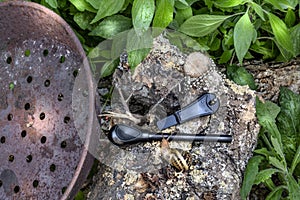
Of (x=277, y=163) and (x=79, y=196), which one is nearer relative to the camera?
(x=277, y=163)

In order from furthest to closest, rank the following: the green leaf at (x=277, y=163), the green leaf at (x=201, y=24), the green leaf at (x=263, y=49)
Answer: the green leaf at (x=263, y=49), the green leaf at (x=201, y=24), the green leaf at (x=277, y=163)

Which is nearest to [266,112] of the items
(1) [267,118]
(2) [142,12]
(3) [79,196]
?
(1) [267,118]

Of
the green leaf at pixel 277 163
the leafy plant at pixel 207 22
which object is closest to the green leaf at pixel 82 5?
the leafy plant at pixel 207 22

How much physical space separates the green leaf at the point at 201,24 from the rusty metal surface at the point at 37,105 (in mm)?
263

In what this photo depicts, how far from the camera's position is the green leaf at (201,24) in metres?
1.12

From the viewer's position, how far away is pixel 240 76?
120cm

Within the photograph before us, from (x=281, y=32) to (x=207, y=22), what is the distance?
0.56 feet

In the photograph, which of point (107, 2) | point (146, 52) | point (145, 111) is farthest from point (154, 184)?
point (107, 2)

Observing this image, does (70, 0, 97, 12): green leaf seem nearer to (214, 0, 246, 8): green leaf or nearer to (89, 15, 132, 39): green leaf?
(89, 15, 132, 39): green leaf

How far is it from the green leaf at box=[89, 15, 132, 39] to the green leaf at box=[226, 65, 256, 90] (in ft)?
0.91

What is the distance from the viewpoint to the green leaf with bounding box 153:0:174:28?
106cm

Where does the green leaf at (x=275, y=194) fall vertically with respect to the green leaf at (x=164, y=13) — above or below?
below

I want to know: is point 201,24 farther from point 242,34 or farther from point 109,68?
point 109,68

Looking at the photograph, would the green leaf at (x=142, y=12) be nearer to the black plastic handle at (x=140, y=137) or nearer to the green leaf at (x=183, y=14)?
the green leaf at (x=183, y=14)
